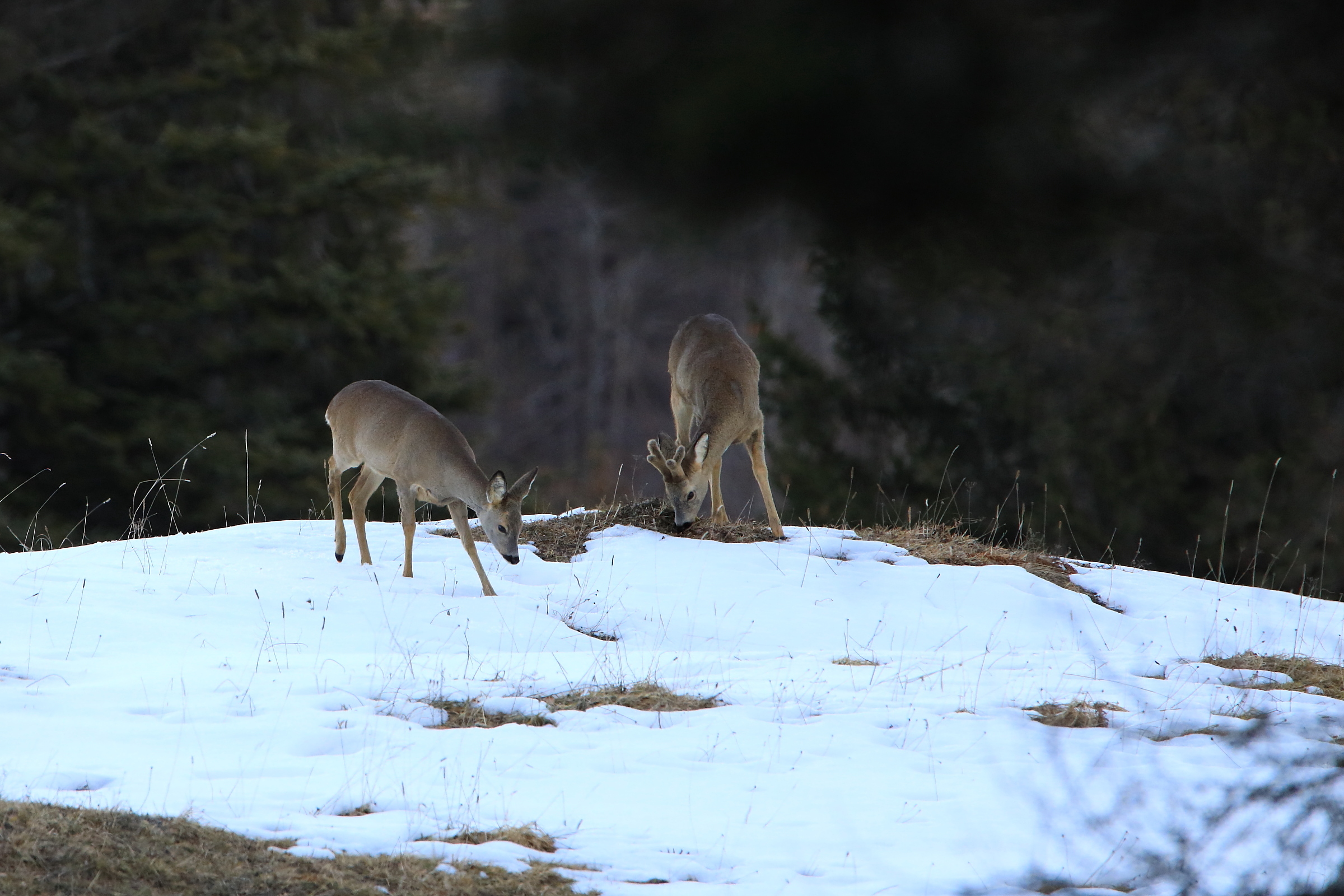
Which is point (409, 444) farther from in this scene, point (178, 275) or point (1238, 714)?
point (178, 275)

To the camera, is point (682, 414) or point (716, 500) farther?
point (682, 414)

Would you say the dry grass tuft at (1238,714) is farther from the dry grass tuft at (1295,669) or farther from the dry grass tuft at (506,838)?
the dry grass tuft at (506,838)

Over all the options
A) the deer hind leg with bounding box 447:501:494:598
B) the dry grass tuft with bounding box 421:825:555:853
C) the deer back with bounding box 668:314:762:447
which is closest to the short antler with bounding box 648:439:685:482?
the deer back with bounding box 668:314:762:447

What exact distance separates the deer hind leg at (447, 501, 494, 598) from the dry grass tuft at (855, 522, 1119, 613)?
310 cm

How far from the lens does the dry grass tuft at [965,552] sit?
10.4 meters

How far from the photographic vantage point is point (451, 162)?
207cm

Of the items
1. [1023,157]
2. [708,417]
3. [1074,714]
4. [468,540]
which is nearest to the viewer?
[1023,157]

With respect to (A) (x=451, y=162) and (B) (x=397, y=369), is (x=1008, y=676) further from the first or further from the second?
(B) (x=397, y=369)

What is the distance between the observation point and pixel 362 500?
10.2 m

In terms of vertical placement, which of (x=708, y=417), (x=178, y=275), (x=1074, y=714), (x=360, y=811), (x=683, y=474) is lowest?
(x=178, y=275)

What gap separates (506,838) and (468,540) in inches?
175

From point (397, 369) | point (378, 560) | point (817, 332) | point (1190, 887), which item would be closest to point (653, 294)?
point (817, 332)

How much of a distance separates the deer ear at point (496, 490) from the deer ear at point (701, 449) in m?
1.69

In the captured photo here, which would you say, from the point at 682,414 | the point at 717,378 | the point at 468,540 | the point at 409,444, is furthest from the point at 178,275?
the point at 468,540
